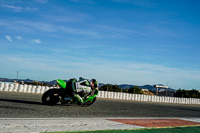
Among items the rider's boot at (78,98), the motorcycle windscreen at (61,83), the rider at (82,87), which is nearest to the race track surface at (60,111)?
the rider's boot at (78,98)

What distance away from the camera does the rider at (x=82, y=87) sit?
9.52m

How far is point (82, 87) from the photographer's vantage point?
972cm

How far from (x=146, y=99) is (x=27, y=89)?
16.8 metres

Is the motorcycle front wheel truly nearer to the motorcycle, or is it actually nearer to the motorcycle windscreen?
the motorcycle

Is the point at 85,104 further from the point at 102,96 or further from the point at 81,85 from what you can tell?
the point at 102,96

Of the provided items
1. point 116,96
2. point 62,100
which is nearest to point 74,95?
point 62,100

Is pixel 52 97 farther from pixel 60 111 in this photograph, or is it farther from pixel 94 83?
pixel 94 83

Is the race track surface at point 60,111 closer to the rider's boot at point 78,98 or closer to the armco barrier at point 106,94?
the rider's boot at point 78,98

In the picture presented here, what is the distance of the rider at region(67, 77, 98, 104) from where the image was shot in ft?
31.2

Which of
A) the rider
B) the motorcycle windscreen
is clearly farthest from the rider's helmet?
the motorcycle windscreen

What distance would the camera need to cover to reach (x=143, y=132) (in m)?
4.43

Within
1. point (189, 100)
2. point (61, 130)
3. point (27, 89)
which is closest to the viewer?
point (61, 130)

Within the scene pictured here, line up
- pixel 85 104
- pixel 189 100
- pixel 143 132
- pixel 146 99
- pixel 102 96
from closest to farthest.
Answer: pixel 143 132 → pixel 85 104 → pixel 102 96 → pixel 146 99 → pixel 189 100

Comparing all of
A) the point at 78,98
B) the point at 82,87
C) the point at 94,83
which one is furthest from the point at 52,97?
the point at 94,83
